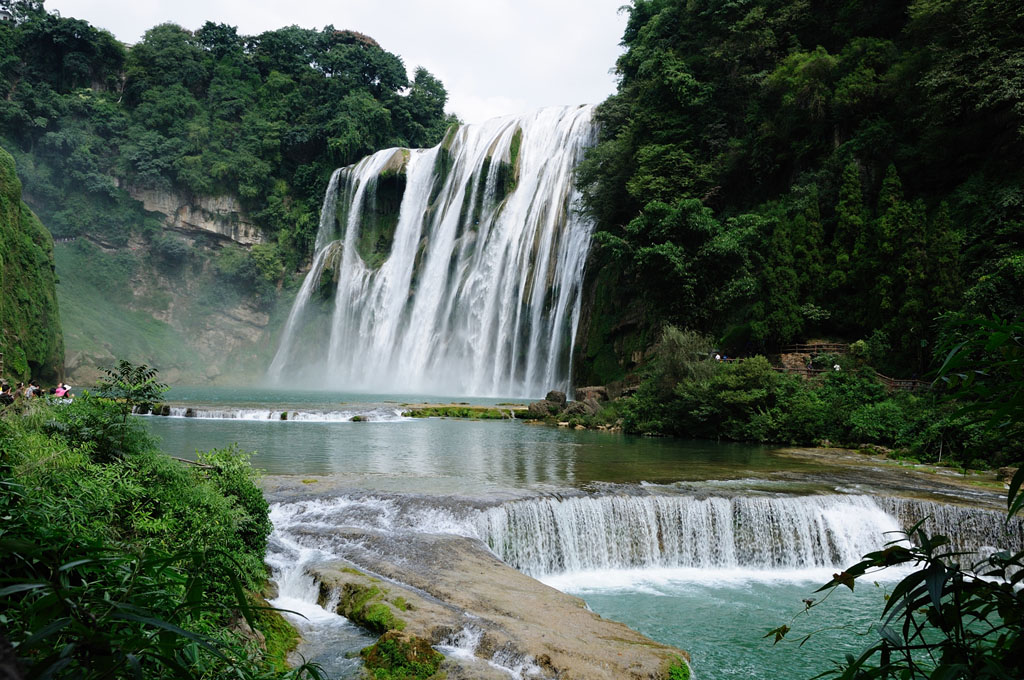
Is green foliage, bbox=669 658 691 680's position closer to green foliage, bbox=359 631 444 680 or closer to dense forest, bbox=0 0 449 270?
green foliage, bbox=359 631 444 680

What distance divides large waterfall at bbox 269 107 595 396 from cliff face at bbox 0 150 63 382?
18.5m

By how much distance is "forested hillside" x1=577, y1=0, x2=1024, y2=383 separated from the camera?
58.6 ft

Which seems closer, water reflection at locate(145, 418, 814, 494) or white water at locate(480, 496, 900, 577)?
white water at locate(480, 496, 900, 577)

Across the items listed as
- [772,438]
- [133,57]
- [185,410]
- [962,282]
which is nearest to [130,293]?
[133,57]

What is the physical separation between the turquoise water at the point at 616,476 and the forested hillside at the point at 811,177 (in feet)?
20.8

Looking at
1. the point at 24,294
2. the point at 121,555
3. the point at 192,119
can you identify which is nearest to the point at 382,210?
the point at 192,119

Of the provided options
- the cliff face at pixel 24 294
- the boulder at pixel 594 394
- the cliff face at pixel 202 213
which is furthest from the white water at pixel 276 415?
the cliff face at pixel 202 213

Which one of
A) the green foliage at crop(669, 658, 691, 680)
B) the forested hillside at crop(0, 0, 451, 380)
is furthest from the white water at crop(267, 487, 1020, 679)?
the forested hillside at crop(0, 0, 451, 380)

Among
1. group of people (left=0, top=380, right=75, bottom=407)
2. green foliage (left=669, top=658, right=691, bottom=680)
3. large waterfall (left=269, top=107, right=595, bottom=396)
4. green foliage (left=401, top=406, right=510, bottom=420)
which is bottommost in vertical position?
green foliage (left=669, top=658, right=691, bottom=680)

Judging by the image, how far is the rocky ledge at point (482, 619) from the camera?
518 cm

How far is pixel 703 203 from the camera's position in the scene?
26734 millimetres

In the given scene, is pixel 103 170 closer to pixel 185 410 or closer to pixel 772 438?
pixel 185 410

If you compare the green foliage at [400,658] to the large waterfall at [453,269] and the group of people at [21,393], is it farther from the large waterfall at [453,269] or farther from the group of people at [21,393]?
the large waterfall at [453,269]

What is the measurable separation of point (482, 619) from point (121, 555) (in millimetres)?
4878
